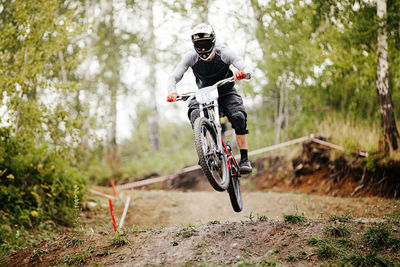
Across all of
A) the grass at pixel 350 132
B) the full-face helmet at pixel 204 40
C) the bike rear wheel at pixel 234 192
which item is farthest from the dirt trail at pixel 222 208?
the full-face helmet at pixel 204 40

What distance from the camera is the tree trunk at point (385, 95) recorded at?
7562 millimetres

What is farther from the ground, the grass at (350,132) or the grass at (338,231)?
the grass at (350,132)

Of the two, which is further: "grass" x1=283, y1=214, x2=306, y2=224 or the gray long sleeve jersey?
the gray long sleeve jersey

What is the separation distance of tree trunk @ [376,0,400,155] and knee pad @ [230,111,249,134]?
13.0ft

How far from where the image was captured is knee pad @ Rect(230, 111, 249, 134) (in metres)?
5.13

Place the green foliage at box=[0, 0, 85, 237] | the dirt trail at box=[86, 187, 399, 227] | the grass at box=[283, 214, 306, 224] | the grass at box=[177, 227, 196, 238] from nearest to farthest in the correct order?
the grass at box=[177, 227, 196, 238] < the grass at box=[283, 214, 306, 224] < the green foliage at box=[0, 0, 85, 237] < the dirt trail at box=[86, 187, 399, 227]

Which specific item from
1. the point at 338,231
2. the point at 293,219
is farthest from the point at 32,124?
the point at 338,231

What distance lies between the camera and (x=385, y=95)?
7738 millimetres

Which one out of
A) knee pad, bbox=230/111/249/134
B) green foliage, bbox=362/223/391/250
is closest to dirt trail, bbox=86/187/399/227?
knee pad, bbox=230/111/249/134

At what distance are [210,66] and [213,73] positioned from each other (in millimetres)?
120

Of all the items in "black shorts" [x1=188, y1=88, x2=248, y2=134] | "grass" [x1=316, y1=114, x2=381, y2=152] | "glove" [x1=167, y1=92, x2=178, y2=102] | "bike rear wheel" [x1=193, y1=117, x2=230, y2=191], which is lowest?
"grass" [x1=316, y1=114, x2=381, y2=152]

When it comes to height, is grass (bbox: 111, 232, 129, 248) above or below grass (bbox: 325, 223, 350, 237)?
above

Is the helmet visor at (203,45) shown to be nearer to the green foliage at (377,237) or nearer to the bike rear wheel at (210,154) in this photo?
the bike rear wheel at (210,154)

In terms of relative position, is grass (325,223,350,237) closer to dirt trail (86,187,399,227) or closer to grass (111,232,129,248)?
grass (111,232,129,248)
